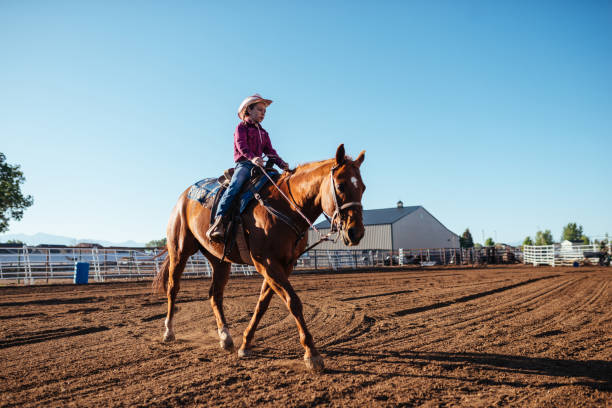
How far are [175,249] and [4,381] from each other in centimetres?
276

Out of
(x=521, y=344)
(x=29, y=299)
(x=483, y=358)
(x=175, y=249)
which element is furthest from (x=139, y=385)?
(x=29, y=299)

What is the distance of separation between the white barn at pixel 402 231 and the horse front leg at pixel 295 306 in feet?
154

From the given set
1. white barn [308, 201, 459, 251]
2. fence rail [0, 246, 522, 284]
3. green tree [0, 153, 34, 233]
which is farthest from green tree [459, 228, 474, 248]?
green tree [0, 153, 34, 233]

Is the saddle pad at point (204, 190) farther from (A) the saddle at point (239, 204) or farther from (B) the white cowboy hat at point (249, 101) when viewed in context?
(B) the white cowboy hat at point (249, 101)

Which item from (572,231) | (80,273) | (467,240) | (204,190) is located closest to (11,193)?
(80,273)

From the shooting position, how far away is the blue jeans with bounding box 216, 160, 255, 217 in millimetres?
4816

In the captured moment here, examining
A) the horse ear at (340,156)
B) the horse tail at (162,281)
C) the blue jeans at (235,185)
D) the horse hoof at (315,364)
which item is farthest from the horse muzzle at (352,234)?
the horse tail at (162,281)

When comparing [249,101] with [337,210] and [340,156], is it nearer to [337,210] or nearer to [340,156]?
[340,156]

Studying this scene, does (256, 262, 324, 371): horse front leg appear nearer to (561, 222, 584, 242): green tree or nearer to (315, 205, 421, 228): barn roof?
(315, 205, 421, 228): barn roof

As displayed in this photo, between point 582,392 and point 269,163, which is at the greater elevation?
point 269,163

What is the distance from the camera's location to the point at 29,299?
10.7m

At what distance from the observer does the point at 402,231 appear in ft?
174

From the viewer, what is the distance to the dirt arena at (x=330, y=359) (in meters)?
3.20

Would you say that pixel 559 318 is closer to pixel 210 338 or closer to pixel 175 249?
pixel 210 338
